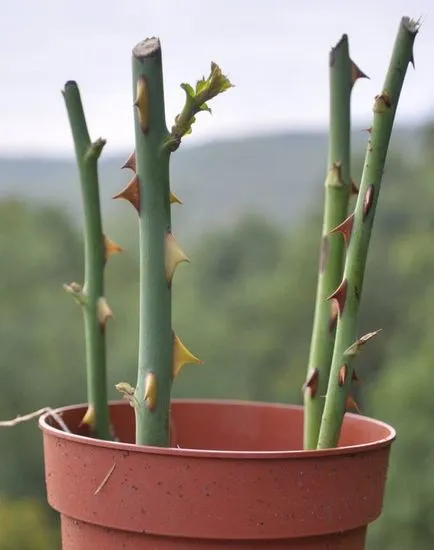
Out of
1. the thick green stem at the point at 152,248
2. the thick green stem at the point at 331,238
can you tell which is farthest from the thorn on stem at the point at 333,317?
the thick green stem at the point at 152,248

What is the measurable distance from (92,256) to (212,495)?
175 mm

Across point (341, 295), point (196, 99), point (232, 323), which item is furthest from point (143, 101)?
point (232, 323)

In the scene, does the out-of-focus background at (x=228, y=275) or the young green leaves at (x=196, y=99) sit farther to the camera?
the out-of-focus background at (x=228, y=275)

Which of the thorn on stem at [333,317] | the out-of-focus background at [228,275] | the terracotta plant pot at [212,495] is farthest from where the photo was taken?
the out-of-focus background at [228,275]

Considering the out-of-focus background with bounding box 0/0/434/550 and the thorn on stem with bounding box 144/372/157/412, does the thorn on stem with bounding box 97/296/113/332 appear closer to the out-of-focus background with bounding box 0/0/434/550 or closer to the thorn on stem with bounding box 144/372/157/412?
the thorn on stem with bounding box 144/372/157/412

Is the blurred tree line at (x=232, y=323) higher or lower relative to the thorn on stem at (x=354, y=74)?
lower

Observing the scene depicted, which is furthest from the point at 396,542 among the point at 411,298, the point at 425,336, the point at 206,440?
the point at 206,440

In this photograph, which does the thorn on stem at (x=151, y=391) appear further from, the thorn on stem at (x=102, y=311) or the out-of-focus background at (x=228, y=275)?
the out-of-focus background at (x=228, y=275)

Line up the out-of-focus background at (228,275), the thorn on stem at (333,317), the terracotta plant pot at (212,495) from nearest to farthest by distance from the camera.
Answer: the terracotta plant pot at (212,495) → the thorn on stem at (333,317) → the out-of-focus background at (228,275)

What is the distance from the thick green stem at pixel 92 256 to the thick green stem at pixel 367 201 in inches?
5.7

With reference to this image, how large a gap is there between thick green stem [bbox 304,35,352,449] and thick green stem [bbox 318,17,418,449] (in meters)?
0.06

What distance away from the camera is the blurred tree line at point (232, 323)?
7.60 m

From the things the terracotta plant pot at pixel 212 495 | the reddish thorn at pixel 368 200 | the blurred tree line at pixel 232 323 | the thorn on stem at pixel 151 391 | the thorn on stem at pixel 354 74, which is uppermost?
the thorn on stem at pixel 354 74

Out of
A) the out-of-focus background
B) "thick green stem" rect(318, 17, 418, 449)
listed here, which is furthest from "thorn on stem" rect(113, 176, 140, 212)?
the out-of-focus background
